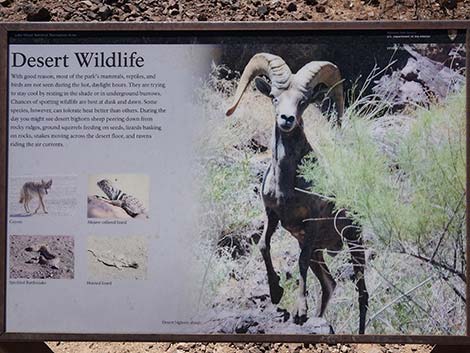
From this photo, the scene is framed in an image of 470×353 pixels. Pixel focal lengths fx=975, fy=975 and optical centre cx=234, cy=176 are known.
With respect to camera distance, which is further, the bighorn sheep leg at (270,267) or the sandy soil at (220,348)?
the sandy soil at (220,348)

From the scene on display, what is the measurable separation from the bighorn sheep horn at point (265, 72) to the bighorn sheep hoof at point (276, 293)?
2.52 feet

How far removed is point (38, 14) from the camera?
665cm

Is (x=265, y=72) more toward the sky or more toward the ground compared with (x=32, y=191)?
more toward the sky

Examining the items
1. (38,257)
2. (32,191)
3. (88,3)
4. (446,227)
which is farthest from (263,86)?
(88,3)

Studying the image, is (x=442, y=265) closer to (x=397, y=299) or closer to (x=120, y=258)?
(x=397, y=299)

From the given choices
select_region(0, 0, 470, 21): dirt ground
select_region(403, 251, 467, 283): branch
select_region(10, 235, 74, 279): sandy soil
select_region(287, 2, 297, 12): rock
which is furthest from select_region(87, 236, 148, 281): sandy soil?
select_region(287, 2, 297, 12): rock

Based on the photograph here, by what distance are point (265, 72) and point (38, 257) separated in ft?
4.13

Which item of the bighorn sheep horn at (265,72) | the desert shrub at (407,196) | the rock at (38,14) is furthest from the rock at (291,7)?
the desert shrub at (407,196)

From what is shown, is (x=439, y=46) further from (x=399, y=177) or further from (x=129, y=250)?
(x=129, y=250)

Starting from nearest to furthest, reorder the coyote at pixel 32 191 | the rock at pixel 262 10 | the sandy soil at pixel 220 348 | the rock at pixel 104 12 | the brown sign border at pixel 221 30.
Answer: the brown sign border at pixel 221 30 < the coyote at pixel 32 191 < the sandy soil at pixel 220 348 < the rock at pixel 262 10 < the rock at pixel 104 12

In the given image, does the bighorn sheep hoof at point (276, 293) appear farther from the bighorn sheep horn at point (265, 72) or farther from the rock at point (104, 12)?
the rock at point (104, 12)

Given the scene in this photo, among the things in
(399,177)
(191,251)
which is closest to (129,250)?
(191,251)

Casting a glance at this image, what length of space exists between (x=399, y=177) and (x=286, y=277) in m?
0.64

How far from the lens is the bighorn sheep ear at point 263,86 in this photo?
4195 mm
